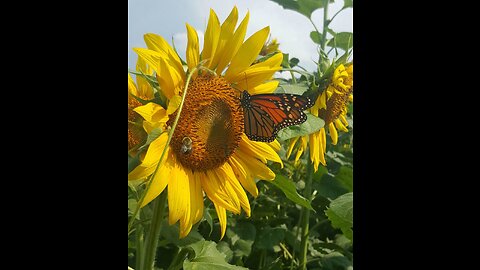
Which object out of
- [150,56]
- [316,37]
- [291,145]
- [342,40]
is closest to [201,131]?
[150,56]

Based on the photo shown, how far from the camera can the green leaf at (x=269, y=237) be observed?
3.59 ft

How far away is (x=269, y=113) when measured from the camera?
0.74 meters

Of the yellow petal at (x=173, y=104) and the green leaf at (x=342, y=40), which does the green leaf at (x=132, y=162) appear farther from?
the green leaf at (x=342, y=40)

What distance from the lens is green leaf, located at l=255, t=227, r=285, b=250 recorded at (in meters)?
1.09

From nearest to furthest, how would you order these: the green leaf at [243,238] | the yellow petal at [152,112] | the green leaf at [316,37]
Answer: the yellow petal at [152,112] → the green leaf at [243,238] → the green leaf at [316,37]

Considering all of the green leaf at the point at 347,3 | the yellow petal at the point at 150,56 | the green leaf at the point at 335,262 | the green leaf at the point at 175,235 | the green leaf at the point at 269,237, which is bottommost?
the green leaf at the point at 335,262

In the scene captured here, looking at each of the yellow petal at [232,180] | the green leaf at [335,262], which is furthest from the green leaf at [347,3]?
the green leaf at [335,262]

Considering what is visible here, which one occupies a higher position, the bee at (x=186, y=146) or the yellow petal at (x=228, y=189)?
the bee at (x=186, y=146)

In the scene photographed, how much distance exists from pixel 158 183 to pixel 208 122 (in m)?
0.10

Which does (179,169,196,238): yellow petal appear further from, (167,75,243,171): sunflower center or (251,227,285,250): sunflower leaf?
(251,227,285,250): sunflower leaf

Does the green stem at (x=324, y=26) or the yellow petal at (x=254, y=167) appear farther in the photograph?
the green stem at (x=324, y=26)
